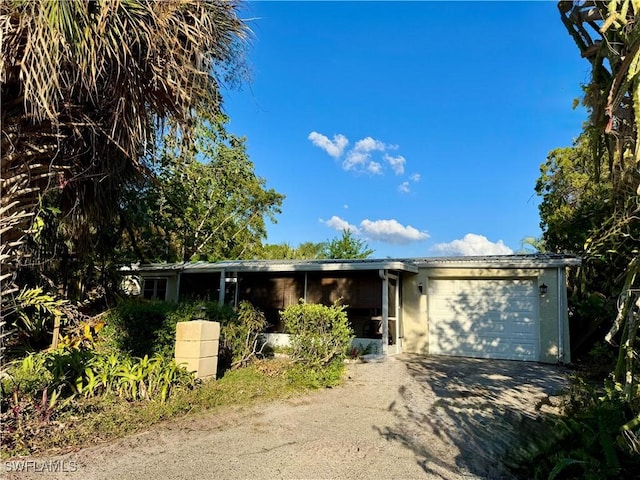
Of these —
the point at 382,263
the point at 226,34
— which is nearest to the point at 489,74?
the point at 382,263

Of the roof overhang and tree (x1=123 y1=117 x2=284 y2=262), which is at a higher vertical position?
tree (x1=123 y1=117 x2=284 y2=262)

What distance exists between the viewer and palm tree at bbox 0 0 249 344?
359cm

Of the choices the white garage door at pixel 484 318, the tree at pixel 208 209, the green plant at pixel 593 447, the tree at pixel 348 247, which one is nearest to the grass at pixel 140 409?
the green plant at pixel 593 447

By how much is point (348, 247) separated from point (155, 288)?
10.3m

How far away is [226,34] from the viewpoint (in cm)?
462

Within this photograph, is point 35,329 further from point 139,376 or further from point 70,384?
point 139,376

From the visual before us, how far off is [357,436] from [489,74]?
886 centimetres

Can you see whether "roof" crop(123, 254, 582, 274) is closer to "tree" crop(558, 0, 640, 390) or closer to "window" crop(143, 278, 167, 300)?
"window" crop(143, 278, 167, 300)

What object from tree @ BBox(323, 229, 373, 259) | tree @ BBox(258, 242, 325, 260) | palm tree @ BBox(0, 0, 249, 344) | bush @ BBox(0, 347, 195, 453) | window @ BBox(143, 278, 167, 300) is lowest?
bush @ BBox(0, 347, 195, 453)

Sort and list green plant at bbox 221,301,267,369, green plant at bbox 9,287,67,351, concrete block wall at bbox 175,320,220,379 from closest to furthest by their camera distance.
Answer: concrete block wall at bbox 175,320,220,379 < green plant at bbox 221,301,267,369 < green plant at bbox 9,287,67,351

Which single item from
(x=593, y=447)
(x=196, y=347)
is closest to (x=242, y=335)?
(x=196, y=347)

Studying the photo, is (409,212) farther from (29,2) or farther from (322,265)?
(29,2)

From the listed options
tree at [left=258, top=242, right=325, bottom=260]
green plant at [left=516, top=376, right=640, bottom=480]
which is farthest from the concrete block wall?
tree at [left=258, top=242, right=325, bottom=260]

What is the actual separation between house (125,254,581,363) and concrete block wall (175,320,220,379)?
5362mm
